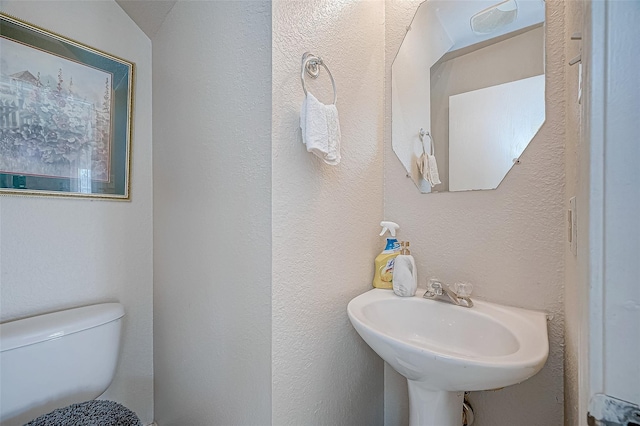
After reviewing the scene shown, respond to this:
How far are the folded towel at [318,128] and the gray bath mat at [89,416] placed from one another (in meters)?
1.07

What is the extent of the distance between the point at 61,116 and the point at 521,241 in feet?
5.88

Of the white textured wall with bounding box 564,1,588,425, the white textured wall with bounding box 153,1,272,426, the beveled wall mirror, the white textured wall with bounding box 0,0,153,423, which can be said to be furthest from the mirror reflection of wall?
the white textured wall with bounding box 0,0,153,423

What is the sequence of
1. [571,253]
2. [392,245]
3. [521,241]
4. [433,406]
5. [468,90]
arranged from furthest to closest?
[392,245], [468,90], [521,241], [433,406], [571,253]

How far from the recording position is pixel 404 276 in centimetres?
103

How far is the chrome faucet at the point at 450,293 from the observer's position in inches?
36.9

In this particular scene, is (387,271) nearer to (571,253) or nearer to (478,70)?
(571,253)

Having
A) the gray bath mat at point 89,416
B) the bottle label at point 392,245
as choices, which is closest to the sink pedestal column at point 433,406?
the bottle label at point 392,245

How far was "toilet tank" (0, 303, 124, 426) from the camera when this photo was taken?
0.87 m

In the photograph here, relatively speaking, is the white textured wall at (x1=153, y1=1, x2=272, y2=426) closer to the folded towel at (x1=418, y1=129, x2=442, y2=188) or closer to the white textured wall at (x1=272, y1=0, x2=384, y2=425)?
the white textured wall at (x1=272, y1=0, x2=384, y2=425)

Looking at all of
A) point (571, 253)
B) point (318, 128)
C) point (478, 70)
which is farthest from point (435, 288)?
point (478, 70)

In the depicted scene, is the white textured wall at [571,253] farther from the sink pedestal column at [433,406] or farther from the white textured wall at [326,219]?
the white textured wall at [326,219]

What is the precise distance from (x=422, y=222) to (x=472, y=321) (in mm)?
407

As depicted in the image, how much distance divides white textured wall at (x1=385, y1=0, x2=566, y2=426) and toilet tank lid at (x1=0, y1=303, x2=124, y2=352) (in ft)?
4.20

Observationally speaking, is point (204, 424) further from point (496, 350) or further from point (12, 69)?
point (12, 69)
